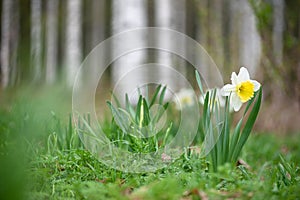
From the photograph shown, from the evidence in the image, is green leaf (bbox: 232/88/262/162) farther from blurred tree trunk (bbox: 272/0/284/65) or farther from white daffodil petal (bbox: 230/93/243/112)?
blurred tree trunk (bbox: 272/0/284/65)

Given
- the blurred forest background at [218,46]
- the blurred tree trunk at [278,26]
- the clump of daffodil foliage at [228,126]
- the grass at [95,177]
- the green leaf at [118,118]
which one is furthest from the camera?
the blurred tree trunk at [278,26]

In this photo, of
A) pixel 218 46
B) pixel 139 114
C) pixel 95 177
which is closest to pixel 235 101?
pixel 139 114

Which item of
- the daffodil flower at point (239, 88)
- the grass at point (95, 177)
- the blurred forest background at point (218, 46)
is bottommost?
the grass at point (95, 177)

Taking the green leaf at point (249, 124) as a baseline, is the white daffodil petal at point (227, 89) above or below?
above

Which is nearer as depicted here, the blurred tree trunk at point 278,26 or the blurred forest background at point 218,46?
the blurred forest background at point 218,46

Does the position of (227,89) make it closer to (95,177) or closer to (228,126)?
(228,126)

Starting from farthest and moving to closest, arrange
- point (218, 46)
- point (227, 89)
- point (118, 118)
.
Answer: point (218, 46), point (118, 118), point (227, 89)

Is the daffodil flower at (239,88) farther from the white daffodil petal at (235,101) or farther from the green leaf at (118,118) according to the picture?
the green leaf at (118,118)

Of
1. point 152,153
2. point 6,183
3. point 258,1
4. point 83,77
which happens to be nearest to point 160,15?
point 258,1

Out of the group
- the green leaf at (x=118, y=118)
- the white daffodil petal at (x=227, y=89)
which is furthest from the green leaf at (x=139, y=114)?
the white daffodil petal at (x=227, y=89)

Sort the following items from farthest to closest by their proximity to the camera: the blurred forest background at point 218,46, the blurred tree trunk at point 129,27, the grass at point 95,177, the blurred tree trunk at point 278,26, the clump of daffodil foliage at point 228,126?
the blurred tree trunk at point 278,26
the blurred tree trunk at point 129,27
the blurred forest background at point 218,46
the clump of daffodil foliage at point 228,126
the grass at point 95,177

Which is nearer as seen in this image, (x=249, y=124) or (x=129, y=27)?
(x=249, y=124)
